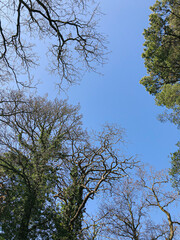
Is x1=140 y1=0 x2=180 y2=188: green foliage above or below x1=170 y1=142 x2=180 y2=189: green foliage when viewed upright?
above

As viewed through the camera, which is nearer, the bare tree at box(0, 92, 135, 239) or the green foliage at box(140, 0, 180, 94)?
the bare tree at box(0, 92, 135, 239)

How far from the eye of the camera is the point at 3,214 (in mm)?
5539

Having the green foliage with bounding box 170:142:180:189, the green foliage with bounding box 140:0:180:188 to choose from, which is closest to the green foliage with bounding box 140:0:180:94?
the green foliage with bounding box 140:0:180:188

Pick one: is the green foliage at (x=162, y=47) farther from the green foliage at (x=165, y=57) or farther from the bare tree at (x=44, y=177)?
the bare tree at (x=44, y=177)

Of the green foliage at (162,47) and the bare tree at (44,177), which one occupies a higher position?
the green foliage at (162,47)

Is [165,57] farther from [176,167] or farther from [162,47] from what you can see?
[176,167]

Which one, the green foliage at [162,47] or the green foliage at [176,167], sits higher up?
the green foliage at [162,47]

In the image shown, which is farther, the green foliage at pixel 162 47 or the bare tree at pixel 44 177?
the green foliage at pixel 162 47

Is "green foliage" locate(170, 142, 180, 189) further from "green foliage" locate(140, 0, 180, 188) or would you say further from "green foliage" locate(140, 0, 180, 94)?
"green foliage" locate(140, 0, 180, 94)

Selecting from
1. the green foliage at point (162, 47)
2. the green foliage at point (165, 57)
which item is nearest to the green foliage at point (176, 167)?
the green foliage at point (165, 57)

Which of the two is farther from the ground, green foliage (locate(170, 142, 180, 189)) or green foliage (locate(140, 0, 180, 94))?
green foliage (locate(140, 0, 180, 94))

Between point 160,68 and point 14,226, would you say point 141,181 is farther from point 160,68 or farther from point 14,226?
point 14,226

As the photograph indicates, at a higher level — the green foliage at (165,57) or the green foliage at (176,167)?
the green foliage at (165,57)

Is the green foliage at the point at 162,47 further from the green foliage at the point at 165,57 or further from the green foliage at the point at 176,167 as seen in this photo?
the green foliage at the point at 176,167
